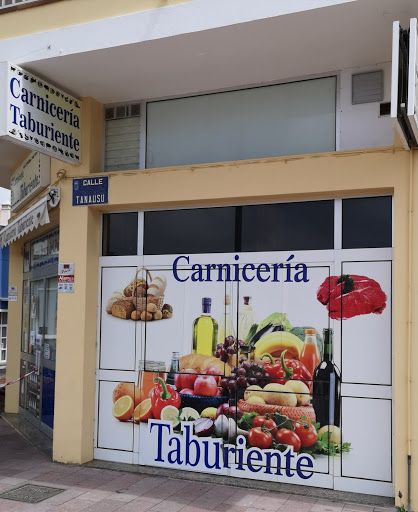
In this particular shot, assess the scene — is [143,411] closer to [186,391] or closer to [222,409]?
[186,391]

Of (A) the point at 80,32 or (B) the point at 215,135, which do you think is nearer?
(A) the point at 80,32

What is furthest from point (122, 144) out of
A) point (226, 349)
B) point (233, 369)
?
point (233, 369)

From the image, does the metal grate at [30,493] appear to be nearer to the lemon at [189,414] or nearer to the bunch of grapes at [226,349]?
the lemon at [189,414]

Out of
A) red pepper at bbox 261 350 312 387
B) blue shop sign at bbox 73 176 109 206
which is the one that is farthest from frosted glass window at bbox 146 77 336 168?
red pepper at bbox 261 350 312 387

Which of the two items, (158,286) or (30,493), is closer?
(30,493)

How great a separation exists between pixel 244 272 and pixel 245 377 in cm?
111

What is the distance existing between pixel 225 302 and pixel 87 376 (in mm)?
1904

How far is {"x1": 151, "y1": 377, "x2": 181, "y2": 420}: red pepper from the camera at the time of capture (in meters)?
7.11

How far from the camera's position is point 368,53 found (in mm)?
6230

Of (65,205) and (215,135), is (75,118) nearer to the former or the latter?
(65,205)

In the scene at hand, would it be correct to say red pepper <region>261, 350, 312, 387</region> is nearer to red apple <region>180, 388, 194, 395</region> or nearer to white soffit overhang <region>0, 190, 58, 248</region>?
red apple <region>180, 388, 194, 395</region>

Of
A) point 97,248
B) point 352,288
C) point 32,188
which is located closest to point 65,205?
point 97,248

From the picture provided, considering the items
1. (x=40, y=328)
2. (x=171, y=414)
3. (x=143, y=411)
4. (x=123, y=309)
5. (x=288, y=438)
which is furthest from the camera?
(x=40, y=328)

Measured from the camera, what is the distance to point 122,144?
7711 mm
